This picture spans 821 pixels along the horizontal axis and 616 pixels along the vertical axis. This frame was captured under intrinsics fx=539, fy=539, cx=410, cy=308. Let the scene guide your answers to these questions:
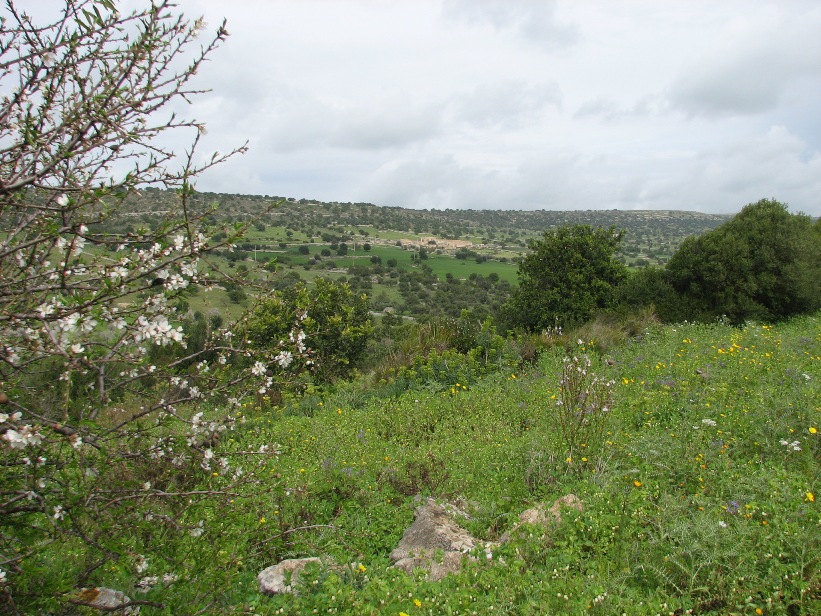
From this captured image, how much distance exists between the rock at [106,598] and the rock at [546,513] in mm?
2412

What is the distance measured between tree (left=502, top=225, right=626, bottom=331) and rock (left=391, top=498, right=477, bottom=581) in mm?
12868

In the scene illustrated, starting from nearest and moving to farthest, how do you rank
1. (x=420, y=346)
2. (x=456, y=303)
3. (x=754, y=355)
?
1. (x=754, y=355)
2. (x=420, y=346)
3. (x=456, y=303)

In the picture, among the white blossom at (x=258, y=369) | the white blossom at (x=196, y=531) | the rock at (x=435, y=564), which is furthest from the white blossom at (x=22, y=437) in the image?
the rock at (x=435, y=564)

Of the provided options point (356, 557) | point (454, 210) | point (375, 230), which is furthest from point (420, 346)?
point (454, 210)

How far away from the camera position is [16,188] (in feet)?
7.02

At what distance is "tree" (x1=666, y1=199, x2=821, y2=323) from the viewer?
15414mm

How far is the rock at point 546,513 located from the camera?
392 centimetres

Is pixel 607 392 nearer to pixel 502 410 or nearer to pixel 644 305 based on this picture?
pixel 502 410

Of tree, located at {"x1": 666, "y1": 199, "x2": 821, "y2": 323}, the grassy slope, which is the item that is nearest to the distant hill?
tree, located at {"x1": 666, "y1": 199, "x2": 821, "y2": 323}

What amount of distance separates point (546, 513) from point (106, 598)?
9.24 feet

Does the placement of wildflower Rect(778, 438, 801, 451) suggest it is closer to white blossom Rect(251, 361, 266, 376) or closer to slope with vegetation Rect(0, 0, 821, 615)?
slope with vegetation Rect(0, 0, 821, 615)

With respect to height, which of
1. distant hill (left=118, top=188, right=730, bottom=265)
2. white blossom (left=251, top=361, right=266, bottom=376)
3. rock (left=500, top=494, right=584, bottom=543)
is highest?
distant hill (left=118, top=188, right=730, bottom=265)

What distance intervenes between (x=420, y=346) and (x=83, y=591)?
9844 mm

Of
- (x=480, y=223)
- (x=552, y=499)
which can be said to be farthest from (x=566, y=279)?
→ (x=480, y=223)
